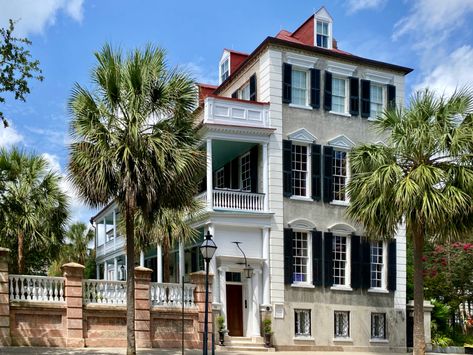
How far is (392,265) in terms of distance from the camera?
28.6 meters

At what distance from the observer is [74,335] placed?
19.8 meters

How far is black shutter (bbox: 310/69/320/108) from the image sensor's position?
2778 centimetres

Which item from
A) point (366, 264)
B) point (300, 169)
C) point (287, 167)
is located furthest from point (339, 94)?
point (366, 264)

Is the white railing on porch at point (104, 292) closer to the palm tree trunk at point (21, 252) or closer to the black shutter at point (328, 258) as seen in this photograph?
the palm tree trunk at point (21, 252)

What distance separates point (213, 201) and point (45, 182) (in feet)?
20.7

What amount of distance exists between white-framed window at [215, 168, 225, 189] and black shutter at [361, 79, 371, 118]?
6.63 metres

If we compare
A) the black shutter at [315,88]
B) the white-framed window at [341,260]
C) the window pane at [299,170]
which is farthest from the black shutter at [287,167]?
the white-framed window at [341,260]

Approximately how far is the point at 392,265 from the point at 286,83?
8.70m

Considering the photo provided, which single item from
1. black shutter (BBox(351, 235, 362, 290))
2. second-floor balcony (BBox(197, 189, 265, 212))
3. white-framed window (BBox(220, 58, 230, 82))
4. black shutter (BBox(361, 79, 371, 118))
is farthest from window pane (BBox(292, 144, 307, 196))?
white-framed window (BBox(220, 58, 230, 82))

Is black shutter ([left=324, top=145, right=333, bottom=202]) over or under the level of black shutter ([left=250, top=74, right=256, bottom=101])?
under

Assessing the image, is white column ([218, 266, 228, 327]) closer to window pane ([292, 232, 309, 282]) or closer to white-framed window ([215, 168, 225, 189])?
window pane ([292, 232, 309, 282])

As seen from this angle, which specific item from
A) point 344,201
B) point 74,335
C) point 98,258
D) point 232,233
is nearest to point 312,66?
point 344,201

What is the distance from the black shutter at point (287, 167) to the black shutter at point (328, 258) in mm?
2382

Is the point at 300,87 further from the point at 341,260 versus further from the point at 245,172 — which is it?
the point at 341,260
